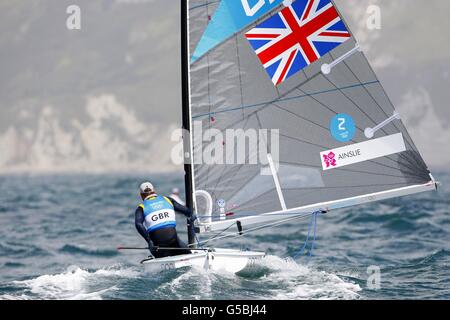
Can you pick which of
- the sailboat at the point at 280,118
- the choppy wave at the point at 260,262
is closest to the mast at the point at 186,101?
the sailboat at the point at 280,118

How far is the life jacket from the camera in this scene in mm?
11656

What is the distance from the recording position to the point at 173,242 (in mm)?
11742

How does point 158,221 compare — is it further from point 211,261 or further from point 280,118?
point 280,118

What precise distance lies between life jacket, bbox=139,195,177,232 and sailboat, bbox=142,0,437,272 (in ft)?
1.47

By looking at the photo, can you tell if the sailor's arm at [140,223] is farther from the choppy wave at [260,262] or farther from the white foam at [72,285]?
the white foam at [72,285]

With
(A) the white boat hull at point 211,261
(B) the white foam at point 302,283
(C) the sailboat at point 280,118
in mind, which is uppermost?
(C) the sailboat at point 280,118

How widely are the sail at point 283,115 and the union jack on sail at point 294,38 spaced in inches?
0.6

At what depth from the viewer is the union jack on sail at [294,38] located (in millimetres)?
12242

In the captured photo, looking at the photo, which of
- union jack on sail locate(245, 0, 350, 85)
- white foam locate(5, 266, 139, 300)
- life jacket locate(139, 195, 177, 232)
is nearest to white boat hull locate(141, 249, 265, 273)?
life jacket locate(139, 195, 177, 232)

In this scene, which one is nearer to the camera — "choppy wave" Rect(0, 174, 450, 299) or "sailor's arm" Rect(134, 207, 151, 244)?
"choppy wave" Rect(0, 174, 450, 299)

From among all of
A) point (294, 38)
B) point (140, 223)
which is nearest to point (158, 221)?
point (140, 223)

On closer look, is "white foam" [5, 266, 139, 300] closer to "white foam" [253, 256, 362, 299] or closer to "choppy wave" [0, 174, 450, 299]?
"choppy wave" [0, 174, 450, 299]

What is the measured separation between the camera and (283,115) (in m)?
12.3
